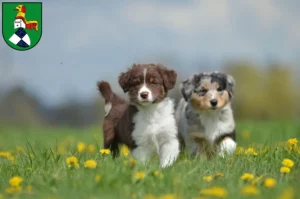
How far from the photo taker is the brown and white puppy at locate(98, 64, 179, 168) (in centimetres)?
732

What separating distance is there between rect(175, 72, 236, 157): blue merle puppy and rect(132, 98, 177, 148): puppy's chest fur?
70 centimetres

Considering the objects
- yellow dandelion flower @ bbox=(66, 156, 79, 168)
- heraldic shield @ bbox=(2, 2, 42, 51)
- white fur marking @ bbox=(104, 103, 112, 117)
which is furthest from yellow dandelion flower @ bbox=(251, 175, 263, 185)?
heraldic shield @ bbox=(2, 2, 42, 51)

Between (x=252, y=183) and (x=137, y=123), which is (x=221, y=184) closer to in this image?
(x=252, y=183)

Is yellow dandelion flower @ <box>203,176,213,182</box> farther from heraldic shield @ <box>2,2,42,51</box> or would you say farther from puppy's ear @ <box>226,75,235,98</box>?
heraldic shield @ <box>2,2,42,51</box>

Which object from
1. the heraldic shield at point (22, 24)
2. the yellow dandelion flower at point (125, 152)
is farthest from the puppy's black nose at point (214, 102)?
the heraldic shield at point (22, 24)

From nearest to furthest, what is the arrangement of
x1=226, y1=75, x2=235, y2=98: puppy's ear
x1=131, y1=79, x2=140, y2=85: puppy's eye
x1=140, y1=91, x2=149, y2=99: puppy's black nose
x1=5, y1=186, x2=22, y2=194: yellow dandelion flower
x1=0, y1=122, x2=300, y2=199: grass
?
x1=0, y1=122, x2=300, y2=199: grass
x1=5, y1=186, x2=22, y2=194: yellow dandelion flower
x1=140, y1=91, x2=149, y2=99: puppy's black nose
x1=131, y1=79, x2=140, y2=85: puppy's eye
x1=226, y1=75, x2=235, y2=98: puppy's ear

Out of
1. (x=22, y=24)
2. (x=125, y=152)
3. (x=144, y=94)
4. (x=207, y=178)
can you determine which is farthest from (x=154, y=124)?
(x=22, y=24)

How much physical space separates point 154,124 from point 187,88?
1022 millimetres

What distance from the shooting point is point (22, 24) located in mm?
9430

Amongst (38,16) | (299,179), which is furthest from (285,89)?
(299,179)

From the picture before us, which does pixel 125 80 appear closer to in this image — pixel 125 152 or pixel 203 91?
pixel 125 152

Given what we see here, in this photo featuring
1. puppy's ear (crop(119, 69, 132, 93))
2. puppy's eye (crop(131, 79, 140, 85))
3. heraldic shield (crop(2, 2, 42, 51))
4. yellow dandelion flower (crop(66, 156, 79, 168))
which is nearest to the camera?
yellow dandelion flower (crop(66, 156, 79, 168))

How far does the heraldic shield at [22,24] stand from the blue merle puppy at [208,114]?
2600 mm

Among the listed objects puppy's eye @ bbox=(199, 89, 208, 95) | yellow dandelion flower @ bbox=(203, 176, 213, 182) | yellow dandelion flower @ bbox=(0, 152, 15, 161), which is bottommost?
yellow dandelion flower @ bbox=(0, 152, 15, 161)
